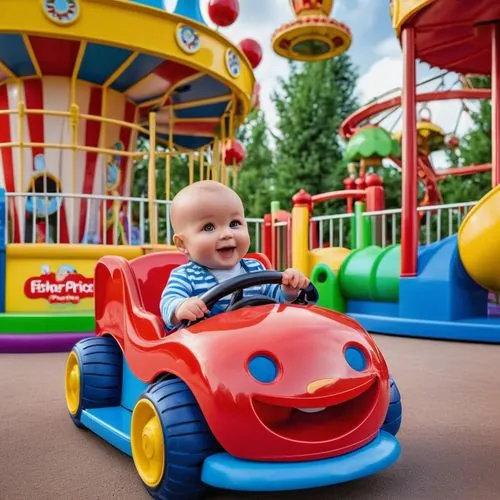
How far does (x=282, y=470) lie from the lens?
5.21 feet

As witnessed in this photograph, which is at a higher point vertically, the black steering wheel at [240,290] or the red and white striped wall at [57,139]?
the red and white striped wall at [57,139]

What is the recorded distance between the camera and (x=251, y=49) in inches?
320

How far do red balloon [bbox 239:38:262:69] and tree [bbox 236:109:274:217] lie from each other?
13.4 m

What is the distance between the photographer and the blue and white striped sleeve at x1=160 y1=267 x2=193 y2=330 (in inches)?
80.5

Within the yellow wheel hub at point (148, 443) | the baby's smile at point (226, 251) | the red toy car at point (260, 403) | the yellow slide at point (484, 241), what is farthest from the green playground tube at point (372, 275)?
the yellow wheel hub at point (148, 443)

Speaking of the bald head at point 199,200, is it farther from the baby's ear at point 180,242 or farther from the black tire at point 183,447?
the black tire at point 183,447

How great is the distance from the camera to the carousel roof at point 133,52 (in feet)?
18.8

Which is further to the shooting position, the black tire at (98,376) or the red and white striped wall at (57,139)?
the red and white striped wall at (57,139)

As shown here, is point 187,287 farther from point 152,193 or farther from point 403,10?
point 403,10

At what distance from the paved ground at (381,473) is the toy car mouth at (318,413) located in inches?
8.6

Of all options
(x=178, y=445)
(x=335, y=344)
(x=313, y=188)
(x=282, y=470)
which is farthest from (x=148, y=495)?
(x=313, y=188)

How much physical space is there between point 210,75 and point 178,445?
5.75 meters

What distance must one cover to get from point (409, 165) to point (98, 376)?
432 centimetres

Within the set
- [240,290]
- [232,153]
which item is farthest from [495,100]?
[240,290]
